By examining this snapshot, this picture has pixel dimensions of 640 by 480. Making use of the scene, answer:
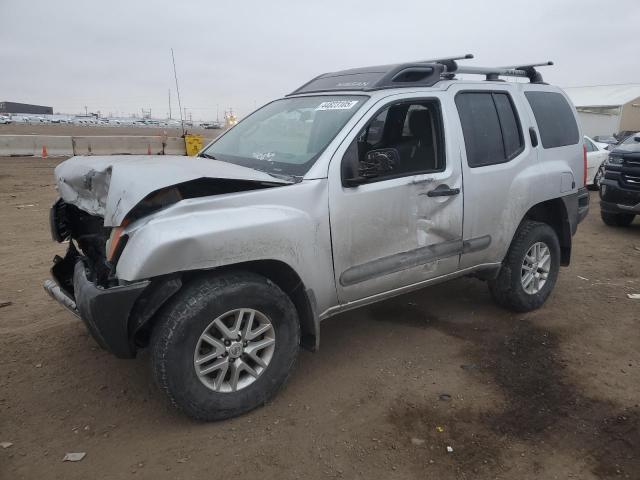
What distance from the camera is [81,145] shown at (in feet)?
61.8

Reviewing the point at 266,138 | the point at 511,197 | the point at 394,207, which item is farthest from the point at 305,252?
the point at 511,197

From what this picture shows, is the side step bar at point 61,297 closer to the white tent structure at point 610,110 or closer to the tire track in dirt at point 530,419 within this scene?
the tire track in dirt at point 530,419

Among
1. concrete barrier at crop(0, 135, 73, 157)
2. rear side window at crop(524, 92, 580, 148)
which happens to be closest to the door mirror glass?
rear side window at crop(524, 92, 580, 148)

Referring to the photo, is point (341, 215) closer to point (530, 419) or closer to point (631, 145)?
point (530, 419)

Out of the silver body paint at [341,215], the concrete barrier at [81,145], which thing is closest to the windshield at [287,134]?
the silver body paint at [341,215]

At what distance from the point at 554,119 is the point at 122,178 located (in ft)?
12.3

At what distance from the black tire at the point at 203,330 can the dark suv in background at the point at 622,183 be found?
22.4 ft

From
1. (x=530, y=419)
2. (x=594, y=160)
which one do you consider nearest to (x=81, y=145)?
(x=594, y=160)

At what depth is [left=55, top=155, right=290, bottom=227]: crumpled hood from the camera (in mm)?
2590

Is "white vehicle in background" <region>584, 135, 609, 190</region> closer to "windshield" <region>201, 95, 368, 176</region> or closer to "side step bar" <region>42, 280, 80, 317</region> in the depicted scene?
"windshield" <region>201, 95, 368, 176</region>

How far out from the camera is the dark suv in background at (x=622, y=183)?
7.68 m

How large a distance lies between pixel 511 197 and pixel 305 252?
6.61 ft

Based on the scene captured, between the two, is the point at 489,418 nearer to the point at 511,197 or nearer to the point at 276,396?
the point at 276,396

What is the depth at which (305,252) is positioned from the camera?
9.85 ft
